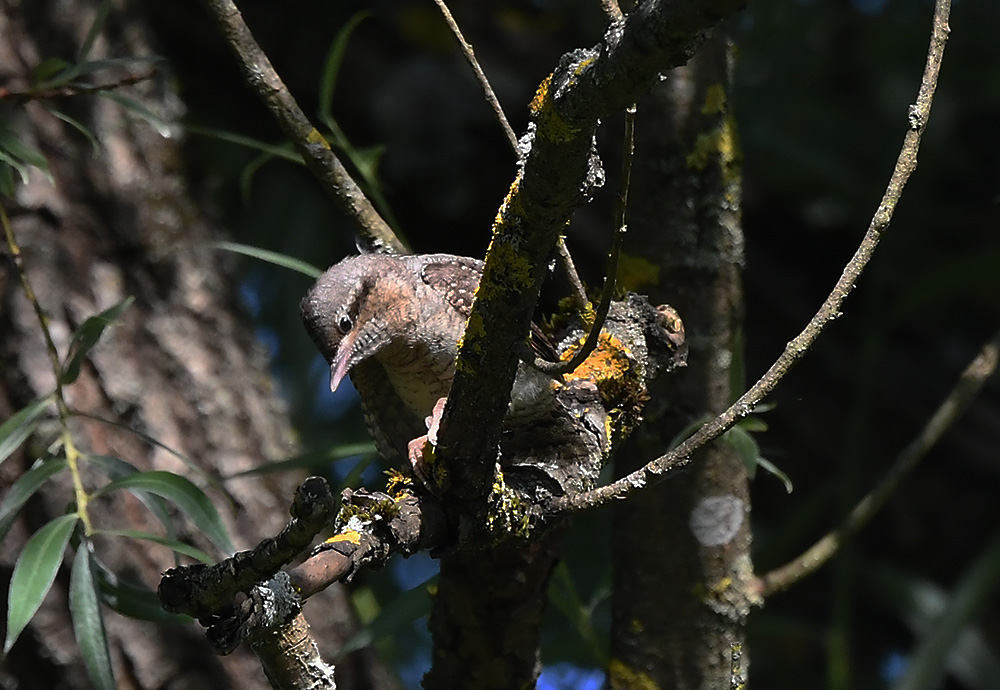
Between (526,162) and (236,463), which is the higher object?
(236,463)

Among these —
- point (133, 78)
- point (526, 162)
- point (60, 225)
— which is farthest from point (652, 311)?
point (60, 225)

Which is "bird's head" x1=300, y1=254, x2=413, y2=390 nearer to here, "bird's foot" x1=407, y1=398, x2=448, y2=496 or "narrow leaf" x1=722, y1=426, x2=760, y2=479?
"bird's foot" x1=407, y1=398, x2=448, y2=496

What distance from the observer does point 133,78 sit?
178cm

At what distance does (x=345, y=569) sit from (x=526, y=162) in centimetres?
Answer: 47

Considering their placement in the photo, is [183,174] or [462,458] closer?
[462,458]

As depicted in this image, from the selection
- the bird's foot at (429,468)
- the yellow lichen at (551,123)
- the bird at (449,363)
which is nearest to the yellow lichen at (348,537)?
the bird's foot at (429,468)

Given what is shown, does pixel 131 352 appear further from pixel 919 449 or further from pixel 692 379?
pixel 919 449

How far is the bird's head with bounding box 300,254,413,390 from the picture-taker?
5.68ft

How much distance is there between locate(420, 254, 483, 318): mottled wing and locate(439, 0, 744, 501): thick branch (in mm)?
556

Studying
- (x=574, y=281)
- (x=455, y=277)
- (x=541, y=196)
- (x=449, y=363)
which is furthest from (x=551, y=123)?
(x=455, y=277)

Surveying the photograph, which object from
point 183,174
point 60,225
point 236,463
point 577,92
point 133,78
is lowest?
point 577,92

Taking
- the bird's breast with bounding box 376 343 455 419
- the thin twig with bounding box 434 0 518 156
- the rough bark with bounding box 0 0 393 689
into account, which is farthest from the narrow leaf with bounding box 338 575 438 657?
the thin twig with bounding box 434 0 518 156

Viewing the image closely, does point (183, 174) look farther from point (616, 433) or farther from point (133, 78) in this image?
point (616, 433)

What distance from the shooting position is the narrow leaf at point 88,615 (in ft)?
4.91
